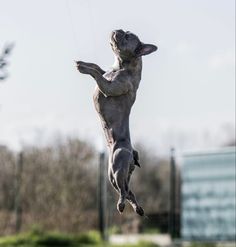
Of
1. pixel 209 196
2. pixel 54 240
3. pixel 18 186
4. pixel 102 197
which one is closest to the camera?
pixel 209 196

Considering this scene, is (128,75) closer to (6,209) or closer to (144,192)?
(6,209)

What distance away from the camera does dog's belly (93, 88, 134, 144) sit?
6.37m

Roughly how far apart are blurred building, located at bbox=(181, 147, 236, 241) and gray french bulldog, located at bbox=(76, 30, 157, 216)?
3036 centimetres

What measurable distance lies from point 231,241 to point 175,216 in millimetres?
4365

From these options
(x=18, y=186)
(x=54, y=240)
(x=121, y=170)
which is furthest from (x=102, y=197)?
(x=121, y=170)

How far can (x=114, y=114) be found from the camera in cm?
639

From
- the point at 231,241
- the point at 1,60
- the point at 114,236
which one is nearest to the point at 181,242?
the point at 231,241

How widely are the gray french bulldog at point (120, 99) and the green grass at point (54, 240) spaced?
101 ft

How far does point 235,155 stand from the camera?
120 feet

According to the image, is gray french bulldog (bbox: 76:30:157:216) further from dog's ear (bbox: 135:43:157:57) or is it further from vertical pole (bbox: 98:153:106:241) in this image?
vertical pole (bbox: 98:153:106:241)

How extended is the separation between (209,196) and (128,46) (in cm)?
3144

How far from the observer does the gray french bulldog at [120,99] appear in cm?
628

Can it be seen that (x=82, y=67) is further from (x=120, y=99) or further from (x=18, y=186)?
(x=18, y=186)

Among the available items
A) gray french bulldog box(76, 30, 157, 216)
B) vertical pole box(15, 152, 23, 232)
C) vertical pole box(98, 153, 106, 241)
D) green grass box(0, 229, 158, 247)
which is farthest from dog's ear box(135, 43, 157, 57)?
vertical pole box(15, 152, 23, 232)
